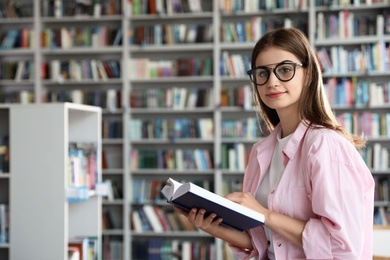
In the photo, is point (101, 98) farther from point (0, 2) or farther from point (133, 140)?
point (0, 2)

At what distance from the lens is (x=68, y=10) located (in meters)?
6.80

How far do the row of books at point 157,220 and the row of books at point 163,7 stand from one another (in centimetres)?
207

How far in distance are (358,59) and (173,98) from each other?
1.95m

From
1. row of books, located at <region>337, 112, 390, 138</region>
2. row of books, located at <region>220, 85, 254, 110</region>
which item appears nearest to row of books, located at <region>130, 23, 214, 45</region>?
row of books, located at <region>220, 85, 254, 110</region>

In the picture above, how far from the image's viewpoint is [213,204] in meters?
1.69

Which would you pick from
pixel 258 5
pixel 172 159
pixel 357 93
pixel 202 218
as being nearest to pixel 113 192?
pixel 172 159

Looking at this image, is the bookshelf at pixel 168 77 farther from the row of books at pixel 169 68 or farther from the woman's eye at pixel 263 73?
the woman's eye at pixel 263 73

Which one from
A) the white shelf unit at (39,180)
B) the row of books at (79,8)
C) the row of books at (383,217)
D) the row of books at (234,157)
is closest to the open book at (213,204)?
the white shelf unit at (39,180)

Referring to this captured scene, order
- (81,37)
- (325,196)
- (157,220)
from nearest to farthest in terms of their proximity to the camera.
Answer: (325,196)
(157,220)
(81,37)

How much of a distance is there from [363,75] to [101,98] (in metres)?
2.75

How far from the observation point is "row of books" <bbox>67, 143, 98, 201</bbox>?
358 centimetres

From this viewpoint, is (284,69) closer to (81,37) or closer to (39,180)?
(39,180)

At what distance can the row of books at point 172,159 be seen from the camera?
654 centimetres

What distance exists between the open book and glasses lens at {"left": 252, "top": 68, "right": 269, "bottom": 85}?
34 centimetres
